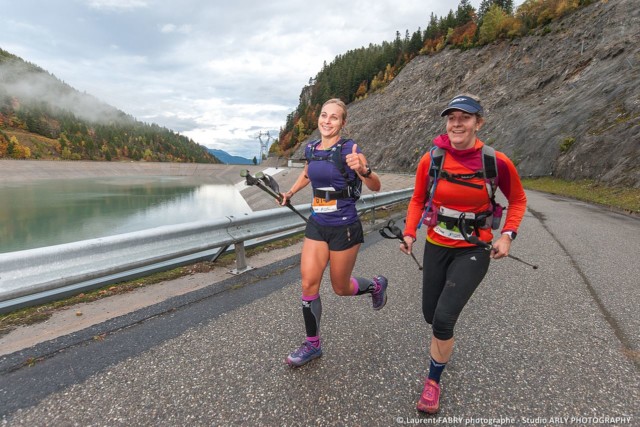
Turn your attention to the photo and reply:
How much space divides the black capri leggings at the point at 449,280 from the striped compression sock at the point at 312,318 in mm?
961

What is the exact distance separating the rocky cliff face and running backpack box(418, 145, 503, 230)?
18.2 meters

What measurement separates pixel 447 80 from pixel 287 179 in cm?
3235

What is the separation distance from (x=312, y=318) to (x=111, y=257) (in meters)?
2.52

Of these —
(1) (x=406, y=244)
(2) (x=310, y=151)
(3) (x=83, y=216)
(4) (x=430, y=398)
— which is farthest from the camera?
(3) (x=83, y=216)

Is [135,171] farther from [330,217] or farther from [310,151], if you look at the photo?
[330,217]

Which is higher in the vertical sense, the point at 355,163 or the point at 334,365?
the point at 355,163

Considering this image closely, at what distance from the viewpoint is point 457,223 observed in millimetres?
2664

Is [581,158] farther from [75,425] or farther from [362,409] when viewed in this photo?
[75,425]

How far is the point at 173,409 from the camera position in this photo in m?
2.41

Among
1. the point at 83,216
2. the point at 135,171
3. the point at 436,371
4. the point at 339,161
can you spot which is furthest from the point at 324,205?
the point at 135,171

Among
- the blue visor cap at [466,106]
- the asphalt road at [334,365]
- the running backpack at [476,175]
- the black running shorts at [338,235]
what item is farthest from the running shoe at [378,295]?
the blue visor cap at [466,106]

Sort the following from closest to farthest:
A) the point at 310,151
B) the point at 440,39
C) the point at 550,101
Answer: the point at 310,151, the point at 550,101, the point at 440,39

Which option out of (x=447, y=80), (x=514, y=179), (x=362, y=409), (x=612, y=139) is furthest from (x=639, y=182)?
(x=447, y=80)

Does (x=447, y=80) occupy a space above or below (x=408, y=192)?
above
